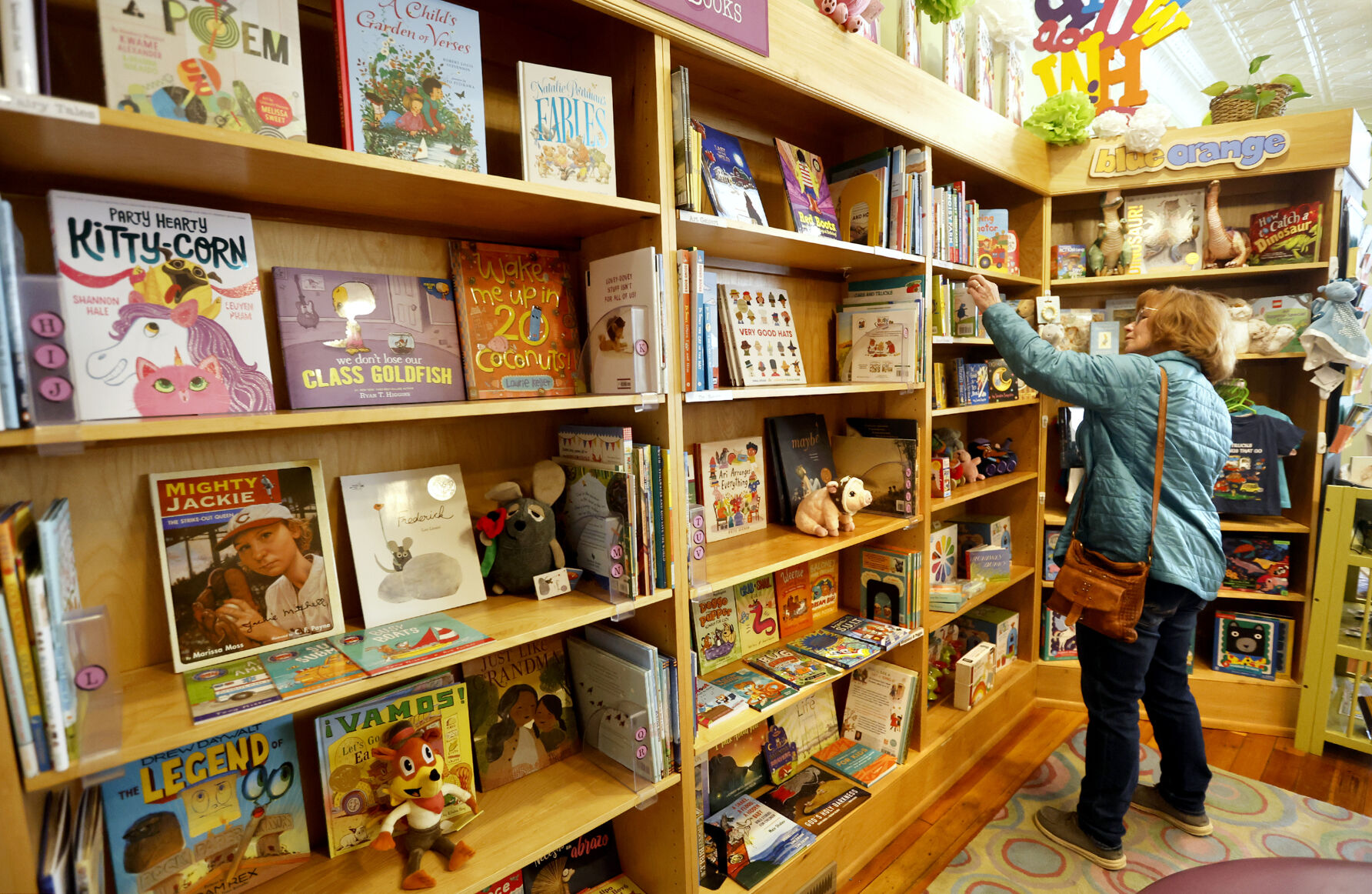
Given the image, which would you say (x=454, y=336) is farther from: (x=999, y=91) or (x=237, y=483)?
(x=999, y=91)

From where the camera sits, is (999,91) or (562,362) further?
(999,91)

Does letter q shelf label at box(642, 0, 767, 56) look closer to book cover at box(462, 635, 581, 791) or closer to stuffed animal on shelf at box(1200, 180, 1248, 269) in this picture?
book cover at box(462, 635, 581, 791)

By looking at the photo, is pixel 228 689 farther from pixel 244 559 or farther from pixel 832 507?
pixel 832 507

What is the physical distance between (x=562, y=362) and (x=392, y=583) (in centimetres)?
58

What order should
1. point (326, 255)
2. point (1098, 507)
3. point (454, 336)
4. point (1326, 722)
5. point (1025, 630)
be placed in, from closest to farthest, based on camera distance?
point (326, 255), point (454, 336), point (1098, 507), point (1326, 722), point (1025, 630)

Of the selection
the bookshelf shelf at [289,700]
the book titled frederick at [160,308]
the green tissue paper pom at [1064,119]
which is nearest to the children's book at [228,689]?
the bookshelf shelf at [289,700]

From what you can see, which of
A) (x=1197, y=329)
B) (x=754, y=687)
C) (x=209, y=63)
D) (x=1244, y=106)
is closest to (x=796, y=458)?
(x=754, y=687)

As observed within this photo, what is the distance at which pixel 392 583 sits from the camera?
131 centimetres

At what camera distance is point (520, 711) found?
1.50m

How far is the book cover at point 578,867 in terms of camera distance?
1526mm

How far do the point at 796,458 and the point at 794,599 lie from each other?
0.48 m

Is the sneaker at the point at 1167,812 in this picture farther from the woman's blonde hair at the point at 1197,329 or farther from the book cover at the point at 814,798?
the woman's blonde hair at the point at 1197,329

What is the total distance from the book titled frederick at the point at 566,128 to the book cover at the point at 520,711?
1019mm

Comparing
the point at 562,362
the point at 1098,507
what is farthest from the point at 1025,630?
the point at 562,362
